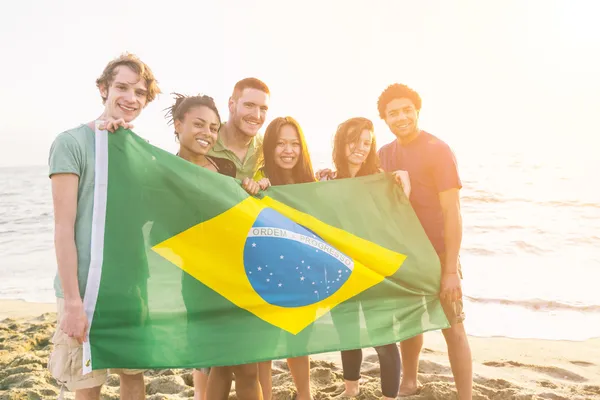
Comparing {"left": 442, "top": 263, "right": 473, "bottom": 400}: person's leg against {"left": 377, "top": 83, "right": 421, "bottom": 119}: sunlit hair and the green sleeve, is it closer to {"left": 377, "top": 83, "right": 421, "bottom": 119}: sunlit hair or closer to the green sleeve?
{"left": 377, "top": 83, "right": 421, "bottom": 119}: sunlit hair

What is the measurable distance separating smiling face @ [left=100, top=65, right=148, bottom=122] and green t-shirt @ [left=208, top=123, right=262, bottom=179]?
83 centimetres

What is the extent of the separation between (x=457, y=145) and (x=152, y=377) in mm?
34912

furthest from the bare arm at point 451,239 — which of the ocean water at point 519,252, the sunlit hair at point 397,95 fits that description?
the ocean water at point 519,252

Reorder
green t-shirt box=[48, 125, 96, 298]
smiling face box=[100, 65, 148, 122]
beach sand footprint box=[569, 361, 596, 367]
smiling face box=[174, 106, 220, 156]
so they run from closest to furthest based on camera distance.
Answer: green t-shirt box=[48, 125, 96, 298] → smiling face box=[100, 65, 148, 122] → smiling face box=[174, 106, 220, 156] → beach sand footprint box=[569, 361, 596, 367]

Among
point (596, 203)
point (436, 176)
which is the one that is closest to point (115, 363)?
point (436, 176)

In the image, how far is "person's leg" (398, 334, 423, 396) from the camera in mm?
3848

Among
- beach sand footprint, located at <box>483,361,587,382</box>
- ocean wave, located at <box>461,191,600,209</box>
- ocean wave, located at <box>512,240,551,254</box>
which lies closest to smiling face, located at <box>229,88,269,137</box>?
beach sand footprint, located at <box>483,361,587,382</box>

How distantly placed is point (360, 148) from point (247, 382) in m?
1.74

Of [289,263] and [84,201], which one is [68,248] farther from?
[289,263]

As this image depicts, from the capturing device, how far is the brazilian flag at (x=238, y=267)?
2482 millimetres

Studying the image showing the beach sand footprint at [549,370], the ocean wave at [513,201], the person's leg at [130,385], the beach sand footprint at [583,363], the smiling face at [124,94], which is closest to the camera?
the smiling face at [124,94]

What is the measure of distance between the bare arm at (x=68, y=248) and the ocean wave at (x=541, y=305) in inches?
234

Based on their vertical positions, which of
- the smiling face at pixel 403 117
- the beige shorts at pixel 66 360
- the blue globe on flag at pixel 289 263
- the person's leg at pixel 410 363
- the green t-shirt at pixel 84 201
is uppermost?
the smiling face at pixel 403 117

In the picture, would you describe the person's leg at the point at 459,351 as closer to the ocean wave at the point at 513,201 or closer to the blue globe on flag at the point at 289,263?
the blue globe on flag at the point at 289,263
